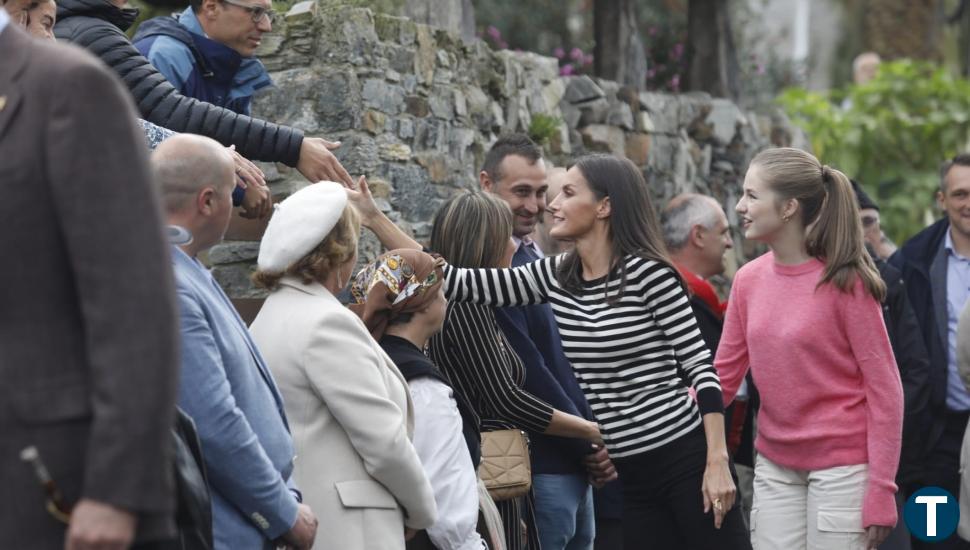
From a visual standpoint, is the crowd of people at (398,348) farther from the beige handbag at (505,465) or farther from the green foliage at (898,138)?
the green foliage at (898,138)

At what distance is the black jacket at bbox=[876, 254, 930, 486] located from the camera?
5738 millimetres

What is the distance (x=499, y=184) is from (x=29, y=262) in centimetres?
357

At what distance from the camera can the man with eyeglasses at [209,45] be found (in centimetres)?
429

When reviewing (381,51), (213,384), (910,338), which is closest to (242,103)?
(381,51)

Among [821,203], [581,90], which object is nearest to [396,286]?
[821,203]

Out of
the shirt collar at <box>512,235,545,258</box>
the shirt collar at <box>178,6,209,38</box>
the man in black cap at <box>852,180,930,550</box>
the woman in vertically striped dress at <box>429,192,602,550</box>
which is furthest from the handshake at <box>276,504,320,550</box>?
the man in black cap at <box>852,180,930,550</box>

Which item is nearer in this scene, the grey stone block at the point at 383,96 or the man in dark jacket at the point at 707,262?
the grey stone block at the point at 383,96

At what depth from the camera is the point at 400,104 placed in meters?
5.65

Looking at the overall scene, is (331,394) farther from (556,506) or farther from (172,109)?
(556,506)

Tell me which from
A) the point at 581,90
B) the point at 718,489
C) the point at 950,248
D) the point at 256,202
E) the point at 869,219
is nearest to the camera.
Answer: the point at 256,202

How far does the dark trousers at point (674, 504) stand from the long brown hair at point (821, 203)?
765 mm

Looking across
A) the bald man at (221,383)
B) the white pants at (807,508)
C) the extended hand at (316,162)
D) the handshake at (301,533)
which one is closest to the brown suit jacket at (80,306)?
the bald man at (221,383)

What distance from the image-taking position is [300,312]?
3.38 m

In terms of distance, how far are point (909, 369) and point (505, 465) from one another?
2.24 metres
